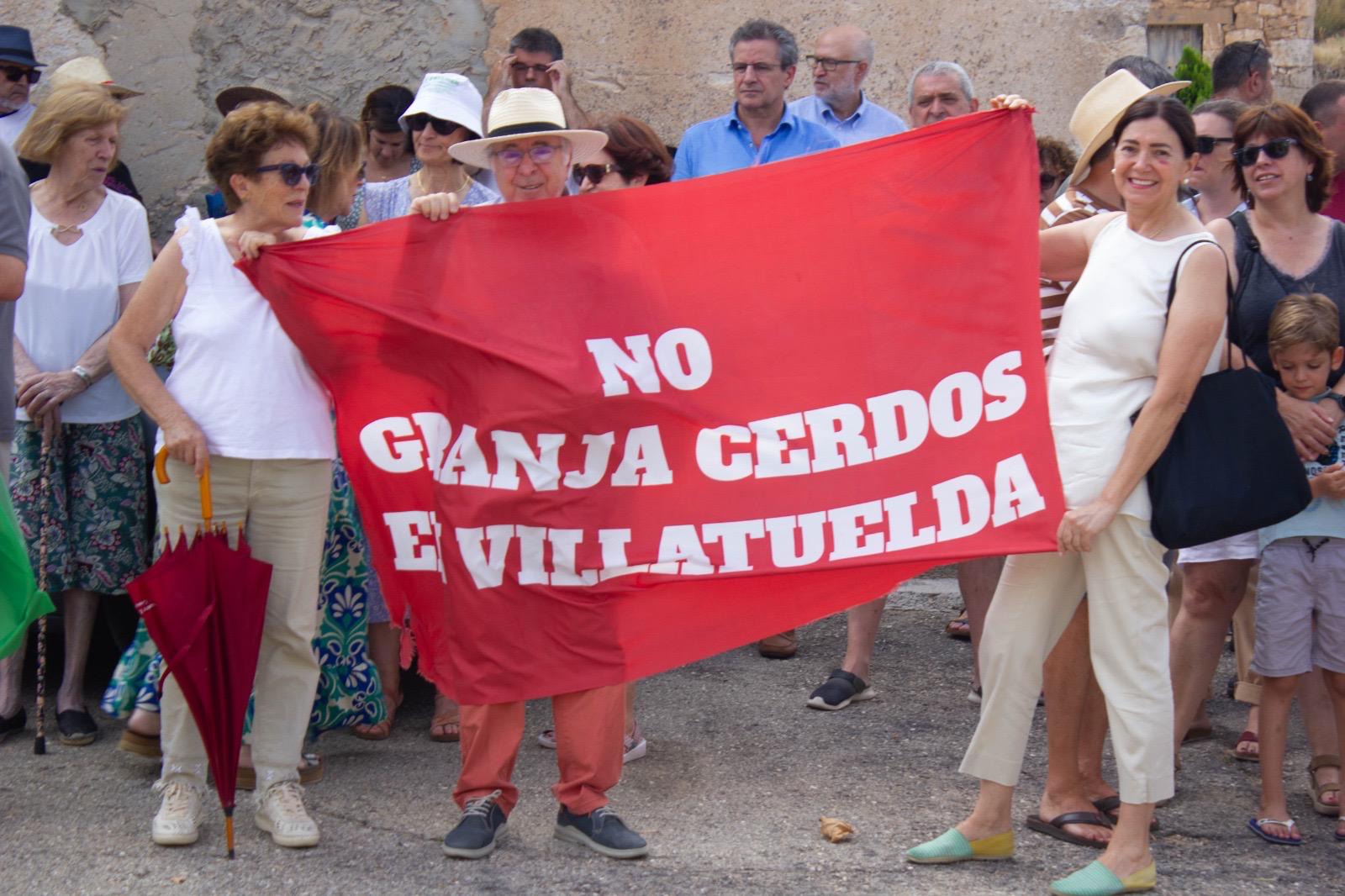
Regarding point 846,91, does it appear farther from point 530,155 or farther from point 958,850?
point 958,850

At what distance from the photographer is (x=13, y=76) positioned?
5.79 m

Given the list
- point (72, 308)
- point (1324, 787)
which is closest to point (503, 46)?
point (72, 308)

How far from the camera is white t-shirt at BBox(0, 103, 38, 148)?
18.8 ft

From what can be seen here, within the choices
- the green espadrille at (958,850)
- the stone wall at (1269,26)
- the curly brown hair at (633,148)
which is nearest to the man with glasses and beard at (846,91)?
the curly brown hair at (633,148)

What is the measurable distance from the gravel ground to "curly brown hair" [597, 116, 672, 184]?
189 cm

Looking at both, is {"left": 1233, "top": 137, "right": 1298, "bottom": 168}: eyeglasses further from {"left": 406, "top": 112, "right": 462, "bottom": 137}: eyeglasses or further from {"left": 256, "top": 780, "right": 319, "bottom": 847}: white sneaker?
{"left": 256, "top": 780, "right": 319, "bottom": 847}: white sneaker

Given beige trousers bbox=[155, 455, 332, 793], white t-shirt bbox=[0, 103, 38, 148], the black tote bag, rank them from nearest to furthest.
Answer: the black tote bag, beige trousers bbox=[155, 455, 332, 793], white t-shirt bbox=[0, 103, 38, 148]

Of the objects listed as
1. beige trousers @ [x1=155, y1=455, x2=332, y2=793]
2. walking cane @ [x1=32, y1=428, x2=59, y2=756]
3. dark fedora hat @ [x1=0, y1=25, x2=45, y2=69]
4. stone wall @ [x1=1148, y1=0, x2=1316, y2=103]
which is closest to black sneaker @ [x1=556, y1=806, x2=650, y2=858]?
beige trousers @ [x1=155, y1=455, x2=332, y2=793]

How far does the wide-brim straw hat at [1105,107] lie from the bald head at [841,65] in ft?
7.36

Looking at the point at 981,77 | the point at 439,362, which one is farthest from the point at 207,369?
the point at 981,77

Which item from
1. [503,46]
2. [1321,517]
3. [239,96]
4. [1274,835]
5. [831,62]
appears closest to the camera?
[1274,835]

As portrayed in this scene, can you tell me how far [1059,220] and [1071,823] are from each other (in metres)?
1.77

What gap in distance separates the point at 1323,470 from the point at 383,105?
3.71 m

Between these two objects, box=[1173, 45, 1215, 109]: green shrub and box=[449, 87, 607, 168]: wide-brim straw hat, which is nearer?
box=[449, 87, 607, 168]: wide-brim straw hat
